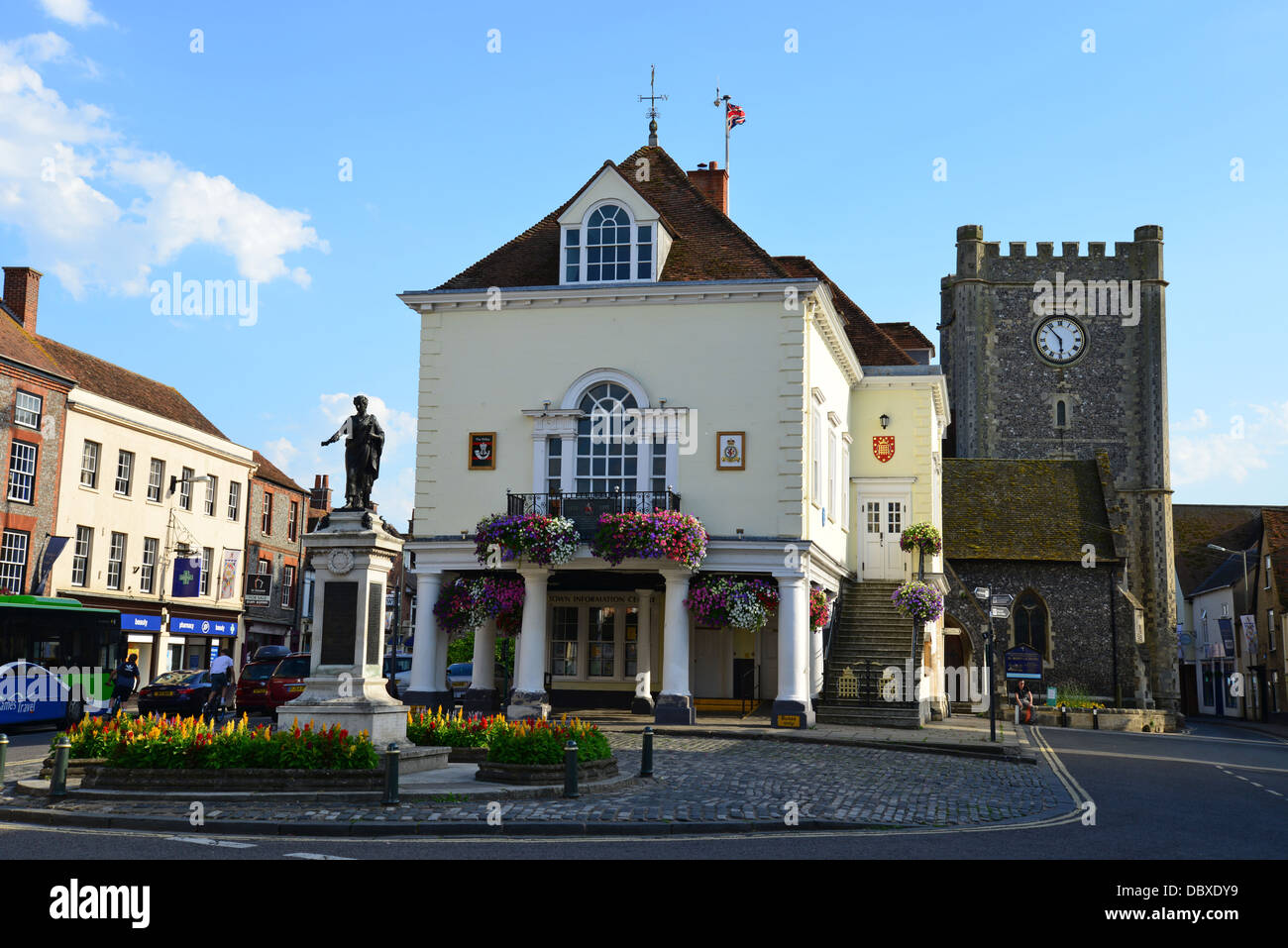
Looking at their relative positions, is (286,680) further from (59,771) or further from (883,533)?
(883,533)

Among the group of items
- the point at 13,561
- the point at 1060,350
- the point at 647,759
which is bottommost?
the point at 647,759

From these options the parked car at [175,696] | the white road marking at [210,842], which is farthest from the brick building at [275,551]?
the white road marking at [210,842]

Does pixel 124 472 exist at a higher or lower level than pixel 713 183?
lower

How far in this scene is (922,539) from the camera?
106 ft

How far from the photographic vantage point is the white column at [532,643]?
25.1 meters

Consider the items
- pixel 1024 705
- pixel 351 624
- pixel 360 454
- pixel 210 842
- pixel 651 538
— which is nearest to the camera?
pixel 210 842

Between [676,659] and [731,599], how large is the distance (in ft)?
5.53

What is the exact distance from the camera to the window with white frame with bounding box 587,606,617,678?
29.9 metres

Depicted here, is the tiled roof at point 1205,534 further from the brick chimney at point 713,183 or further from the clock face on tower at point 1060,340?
the brick chimney at point 713,183

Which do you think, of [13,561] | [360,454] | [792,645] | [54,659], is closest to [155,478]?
[13,561]
